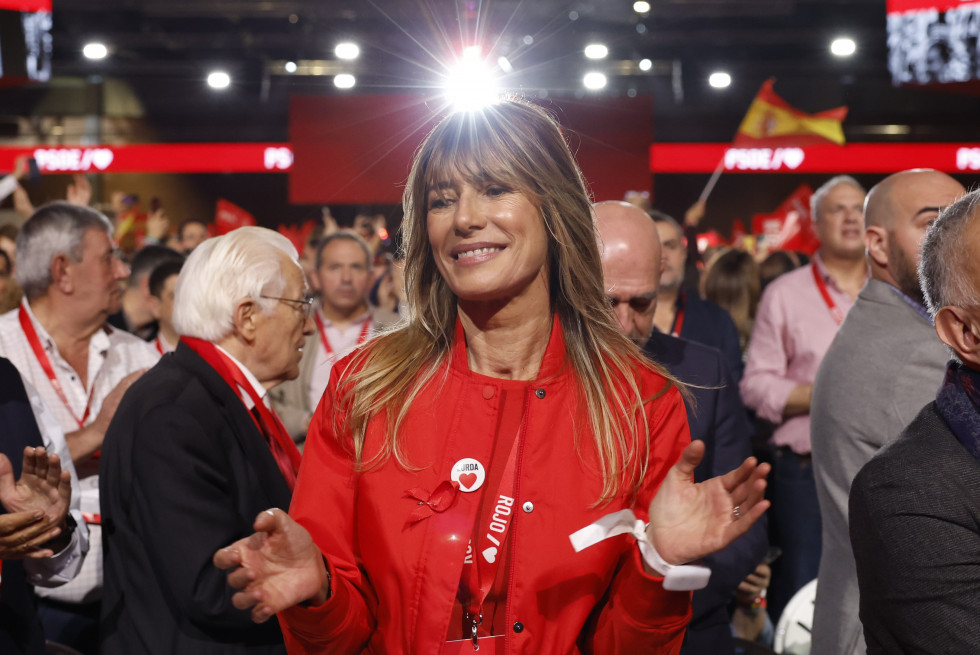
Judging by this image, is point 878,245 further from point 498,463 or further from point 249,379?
point 249,379

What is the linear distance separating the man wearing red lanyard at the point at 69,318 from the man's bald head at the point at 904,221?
275 cm

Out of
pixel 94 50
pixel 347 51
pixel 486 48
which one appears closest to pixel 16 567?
pixel 486 48

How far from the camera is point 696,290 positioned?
5.72m

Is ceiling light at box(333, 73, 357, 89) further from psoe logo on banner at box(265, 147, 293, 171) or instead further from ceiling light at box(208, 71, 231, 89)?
ceiling light at box(208, 71, 231, 89)

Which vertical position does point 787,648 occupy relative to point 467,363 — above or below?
below

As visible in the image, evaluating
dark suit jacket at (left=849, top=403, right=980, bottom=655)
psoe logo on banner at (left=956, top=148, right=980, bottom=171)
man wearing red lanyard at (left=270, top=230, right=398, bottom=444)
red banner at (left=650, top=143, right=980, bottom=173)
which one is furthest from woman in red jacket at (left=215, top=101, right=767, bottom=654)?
psoe logo on banner at (left=956, top=148, right=980, bottom=171)

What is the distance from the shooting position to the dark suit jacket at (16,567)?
2381 millimetres

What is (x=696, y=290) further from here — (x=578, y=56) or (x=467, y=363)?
(x=578, y=56)

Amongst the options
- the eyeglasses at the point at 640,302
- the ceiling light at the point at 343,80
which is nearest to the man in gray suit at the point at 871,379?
the eyeglasses at the point at 640,302

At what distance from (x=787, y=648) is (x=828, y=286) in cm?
214

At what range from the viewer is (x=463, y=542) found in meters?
1.70

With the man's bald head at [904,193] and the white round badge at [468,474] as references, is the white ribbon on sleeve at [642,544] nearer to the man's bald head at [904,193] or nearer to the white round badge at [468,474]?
the white round badge at [468,474]

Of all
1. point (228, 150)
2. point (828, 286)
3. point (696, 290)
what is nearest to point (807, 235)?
point (696, 290)

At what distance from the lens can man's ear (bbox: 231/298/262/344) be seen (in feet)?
8.91
